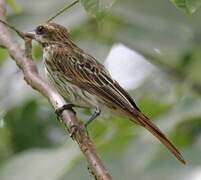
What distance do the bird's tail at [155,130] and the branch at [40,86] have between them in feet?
1.59

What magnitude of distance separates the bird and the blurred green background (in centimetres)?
9

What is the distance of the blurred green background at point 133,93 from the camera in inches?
156

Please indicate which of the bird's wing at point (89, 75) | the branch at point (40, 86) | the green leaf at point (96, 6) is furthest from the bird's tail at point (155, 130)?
the green leaf at point (96, 6)

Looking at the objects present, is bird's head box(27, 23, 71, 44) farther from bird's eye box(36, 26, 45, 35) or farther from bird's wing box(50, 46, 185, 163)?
bird's wing box(50, 46, 185, 163)

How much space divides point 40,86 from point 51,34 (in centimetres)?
143

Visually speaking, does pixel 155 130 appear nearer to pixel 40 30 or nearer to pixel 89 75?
pixel 89 75

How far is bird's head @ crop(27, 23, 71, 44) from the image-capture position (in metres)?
4.84

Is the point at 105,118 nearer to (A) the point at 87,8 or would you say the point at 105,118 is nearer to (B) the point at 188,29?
(B) the point at 188,29

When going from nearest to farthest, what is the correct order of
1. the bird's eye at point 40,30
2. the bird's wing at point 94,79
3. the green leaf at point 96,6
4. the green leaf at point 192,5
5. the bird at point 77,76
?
the green leaf at point 192,5 → the green leaf at point 96,6 → the bird's wing at point 94,79 → the bird at point 77,76 → the bird's eye at point 40,30

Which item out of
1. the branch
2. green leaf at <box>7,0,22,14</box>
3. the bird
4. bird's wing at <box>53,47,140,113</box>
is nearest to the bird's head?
the bird

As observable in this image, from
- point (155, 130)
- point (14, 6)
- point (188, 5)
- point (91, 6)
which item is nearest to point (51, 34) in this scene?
point (14, 6)

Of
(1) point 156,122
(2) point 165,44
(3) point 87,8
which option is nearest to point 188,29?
(2) point 165,44

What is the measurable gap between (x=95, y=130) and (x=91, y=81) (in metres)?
0.30

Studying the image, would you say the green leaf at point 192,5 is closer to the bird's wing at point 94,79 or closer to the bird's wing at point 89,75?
the bird's wing at point 94,79
